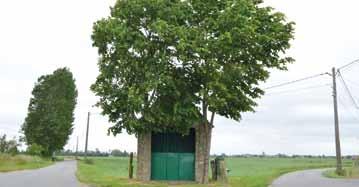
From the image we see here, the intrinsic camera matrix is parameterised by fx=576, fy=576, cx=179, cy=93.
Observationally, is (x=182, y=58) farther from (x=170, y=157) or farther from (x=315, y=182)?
(x=315, y=182)

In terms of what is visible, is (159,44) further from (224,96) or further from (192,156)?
(192,156)

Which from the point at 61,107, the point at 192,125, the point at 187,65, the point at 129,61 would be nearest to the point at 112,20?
the point at 129,61

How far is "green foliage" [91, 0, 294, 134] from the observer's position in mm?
25078

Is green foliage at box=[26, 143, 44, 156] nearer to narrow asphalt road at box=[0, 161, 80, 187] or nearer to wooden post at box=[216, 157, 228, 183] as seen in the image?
narrow asphalt road at box=[0, 161, 80, 187]

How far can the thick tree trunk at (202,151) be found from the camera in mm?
27297

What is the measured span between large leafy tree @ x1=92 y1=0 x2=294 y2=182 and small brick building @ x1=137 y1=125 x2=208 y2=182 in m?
1.26

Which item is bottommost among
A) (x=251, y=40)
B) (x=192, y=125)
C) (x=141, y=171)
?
(x=141, y=171)

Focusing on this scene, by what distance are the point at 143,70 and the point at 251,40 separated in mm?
4963

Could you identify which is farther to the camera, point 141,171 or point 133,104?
point 141,171

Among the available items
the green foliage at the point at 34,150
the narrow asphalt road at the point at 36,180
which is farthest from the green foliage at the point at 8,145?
the narrow asphalt road at the point at 36,180

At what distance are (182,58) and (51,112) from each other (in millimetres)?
68051

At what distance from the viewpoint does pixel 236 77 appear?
25.7 meters

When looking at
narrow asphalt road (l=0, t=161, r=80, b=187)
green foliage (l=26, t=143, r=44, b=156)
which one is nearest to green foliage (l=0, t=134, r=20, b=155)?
green foliage (l=26, t=143, r=44, b=156)

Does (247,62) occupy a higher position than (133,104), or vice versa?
(247,62)
